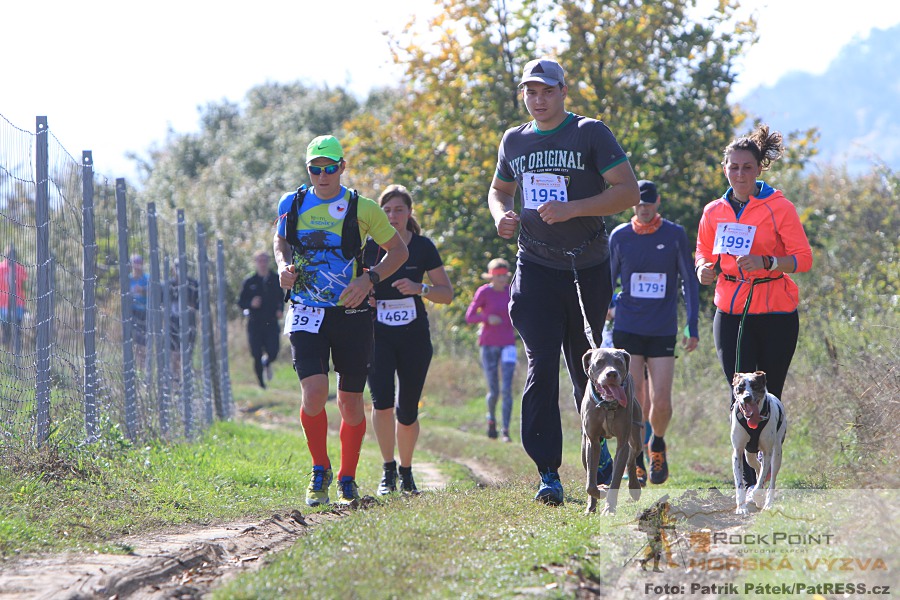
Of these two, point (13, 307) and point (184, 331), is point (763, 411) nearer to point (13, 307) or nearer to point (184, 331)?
point (13, 307)

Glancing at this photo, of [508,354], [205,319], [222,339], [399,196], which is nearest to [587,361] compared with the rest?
[399,196]

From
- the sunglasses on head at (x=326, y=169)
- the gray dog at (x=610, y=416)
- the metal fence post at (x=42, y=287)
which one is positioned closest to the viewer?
the gray dog at (x=610, y=416)

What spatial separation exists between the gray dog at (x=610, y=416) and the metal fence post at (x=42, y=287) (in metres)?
3.85

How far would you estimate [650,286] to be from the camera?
999 cm

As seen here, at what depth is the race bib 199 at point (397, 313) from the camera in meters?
9.42

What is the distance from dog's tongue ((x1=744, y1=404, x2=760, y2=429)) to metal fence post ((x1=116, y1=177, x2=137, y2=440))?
18.9 feet

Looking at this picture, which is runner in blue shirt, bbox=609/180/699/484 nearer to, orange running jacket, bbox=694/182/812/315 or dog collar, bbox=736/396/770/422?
orange running jacket, bbox=694/182/812/315

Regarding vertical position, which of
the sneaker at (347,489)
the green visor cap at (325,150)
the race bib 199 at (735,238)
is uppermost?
the green visor cap at (325,150)

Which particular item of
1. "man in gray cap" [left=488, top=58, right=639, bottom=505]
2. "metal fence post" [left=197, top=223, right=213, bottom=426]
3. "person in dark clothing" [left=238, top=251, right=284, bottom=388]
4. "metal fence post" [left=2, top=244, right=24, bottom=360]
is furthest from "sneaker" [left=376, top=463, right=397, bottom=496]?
"person in dark clothing" [left=238, top=251, right=284, bottom=388]

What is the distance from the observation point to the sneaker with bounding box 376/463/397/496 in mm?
9281

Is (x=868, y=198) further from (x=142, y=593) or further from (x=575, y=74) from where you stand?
(x=142, y=593)

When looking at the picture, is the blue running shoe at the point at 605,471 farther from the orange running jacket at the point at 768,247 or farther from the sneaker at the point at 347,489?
the sneaker at the point at 347,489

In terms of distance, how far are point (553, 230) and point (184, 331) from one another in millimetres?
7802

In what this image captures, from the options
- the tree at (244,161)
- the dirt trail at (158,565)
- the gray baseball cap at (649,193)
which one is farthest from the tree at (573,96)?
the tree at (244,161)
